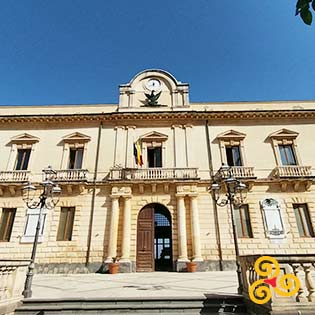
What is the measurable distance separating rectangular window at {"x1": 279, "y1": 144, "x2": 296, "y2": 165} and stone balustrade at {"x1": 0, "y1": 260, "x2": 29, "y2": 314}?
1519 cm

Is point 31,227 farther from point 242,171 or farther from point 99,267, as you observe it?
point 242,171

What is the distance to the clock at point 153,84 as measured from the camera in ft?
56.8

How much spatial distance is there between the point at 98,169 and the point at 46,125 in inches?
215

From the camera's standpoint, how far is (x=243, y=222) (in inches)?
517

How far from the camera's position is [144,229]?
13344 millimetres

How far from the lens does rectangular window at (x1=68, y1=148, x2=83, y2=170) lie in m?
15.0

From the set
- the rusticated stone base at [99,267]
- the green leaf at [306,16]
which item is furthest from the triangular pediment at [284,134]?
the green leaf at [306,16]

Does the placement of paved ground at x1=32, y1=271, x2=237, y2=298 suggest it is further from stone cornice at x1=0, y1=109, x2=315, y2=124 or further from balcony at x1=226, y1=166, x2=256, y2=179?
stone cornice at x1=0, y1=109, x2=315, y2=124

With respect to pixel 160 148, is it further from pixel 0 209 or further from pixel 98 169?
pixel 0 209

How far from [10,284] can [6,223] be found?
9.52 metres

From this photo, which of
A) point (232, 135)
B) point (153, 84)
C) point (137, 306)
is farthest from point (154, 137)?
point (137, 306)

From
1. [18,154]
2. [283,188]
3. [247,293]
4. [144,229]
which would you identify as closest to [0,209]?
[18,154]

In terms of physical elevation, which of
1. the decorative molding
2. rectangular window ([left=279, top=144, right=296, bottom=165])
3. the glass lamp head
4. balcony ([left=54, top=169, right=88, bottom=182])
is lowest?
the glass lamp head

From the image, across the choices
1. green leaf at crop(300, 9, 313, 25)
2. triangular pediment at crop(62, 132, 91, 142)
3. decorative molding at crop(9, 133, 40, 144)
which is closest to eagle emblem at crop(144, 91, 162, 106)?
triangular pediment at crop(62, 132, 91, 142)
